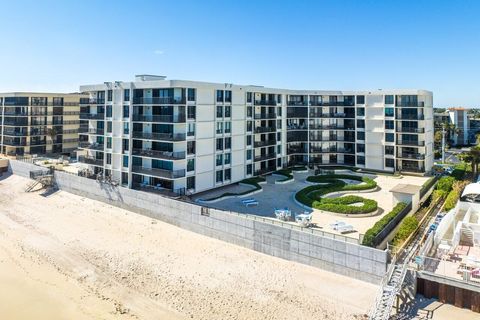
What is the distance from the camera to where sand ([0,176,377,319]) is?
25.9 meters

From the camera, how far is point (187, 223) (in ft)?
132

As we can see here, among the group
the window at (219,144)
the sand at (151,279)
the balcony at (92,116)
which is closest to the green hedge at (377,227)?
the sand at (151,279)

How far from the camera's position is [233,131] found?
5559 centimetres

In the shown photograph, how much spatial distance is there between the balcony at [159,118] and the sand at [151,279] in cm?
1363

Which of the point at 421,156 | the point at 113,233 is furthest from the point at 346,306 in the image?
the point at 421,156

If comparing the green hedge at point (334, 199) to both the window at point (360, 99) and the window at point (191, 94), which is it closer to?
the window at point (360, 99)

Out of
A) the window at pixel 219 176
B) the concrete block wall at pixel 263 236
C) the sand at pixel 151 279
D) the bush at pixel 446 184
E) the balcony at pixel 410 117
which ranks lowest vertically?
the sand at pixel 151 279

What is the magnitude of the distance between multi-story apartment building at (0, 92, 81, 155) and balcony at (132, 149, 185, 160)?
40782mm

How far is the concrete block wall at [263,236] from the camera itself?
2828 centimetres

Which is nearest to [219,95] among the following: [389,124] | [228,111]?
[228,111]

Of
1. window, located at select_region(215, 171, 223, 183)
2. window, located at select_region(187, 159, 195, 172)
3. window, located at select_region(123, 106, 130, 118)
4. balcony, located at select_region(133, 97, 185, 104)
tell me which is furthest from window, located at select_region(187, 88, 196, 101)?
window, located at select_region(215, 171, 223, 183)

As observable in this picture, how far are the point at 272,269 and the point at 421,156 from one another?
45.9 metres

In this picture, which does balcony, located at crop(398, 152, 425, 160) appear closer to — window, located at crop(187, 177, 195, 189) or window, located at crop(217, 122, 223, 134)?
window, located at crop(217, 122, 223, 134)

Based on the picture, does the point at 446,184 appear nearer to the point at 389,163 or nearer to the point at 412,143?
the point at 412,143
